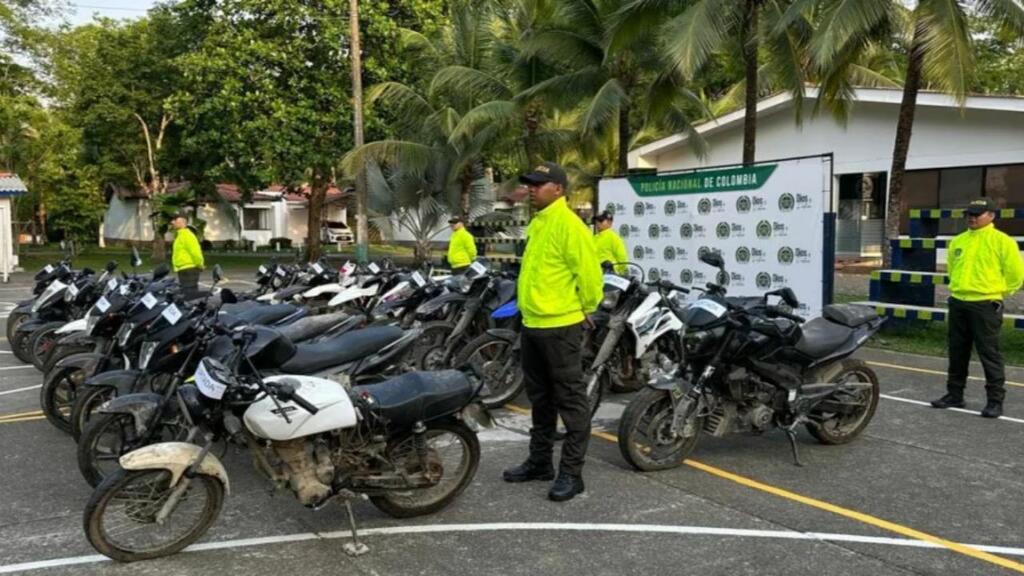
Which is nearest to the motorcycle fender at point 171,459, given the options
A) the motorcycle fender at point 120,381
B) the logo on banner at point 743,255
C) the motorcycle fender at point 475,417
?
the motorcycle fender at point 475,417

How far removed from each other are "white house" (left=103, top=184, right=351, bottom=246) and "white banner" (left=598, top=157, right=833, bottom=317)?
33105 millimetres

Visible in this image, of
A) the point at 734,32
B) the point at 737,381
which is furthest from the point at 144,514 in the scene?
the point at 734,32

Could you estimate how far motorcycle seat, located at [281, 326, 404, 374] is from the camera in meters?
5.16

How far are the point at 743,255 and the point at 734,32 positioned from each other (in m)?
5.55

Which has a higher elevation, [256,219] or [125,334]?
[256,219]

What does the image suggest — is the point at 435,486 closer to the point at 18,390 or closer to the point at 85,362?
the point at 85,362

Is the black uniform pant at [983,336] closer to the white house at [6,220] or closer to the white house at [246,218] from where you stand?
the white house at [6,220]

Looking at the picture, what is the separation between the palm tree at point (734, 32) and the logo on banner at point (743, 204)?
2585 millimetres

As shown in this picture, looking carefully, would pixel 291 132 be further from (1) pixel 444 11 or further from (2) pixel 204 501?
(2) pixel 204 501

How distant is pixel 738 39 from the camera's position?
1414 centimetres

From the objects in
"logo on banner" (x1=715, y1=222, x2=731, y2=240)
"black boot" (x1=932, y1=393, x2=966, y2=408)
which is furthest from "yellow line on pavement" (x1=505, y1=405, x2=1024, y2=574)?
"logo on banner" (x1=715, y1=222, x2=731, y2=240)

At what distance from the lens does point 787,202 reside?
31.7 ft

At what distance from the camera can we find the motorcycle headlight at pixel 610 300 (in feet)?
21.2

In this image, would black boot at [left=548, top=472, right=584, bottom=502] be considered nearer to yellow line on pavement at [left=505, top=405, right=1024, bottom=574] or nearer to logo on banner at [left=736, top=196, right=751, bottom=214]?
yellow line on pavement at [left=505, top=405, right=1024, bottom=574]
